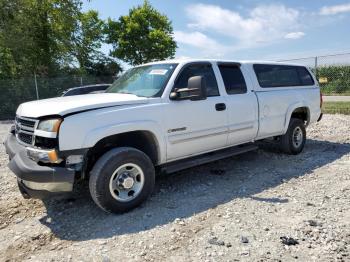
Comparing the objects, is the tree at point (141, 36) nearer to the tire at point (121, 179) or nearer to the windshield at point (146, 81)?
the windshield at point (146, 81)

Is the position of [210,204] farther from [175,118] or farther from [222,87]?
[222,87]

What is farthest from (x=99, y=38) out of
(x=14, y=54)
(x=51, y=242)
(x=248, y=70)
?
(x=51, y=242)

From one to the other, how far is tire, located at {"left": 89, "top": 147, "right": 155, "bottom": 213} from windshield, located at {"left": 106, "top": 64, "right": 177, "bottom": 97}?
97cm

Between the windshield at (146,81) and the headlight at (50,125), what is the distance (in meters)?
1.36

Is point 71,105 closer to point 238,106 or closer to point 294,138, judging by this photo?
point 238,106

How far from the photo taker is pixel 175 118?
4832 millimetres

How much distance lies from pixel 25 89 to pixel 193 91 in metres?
15.5

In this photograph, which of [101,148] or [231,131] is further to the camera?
[231,131]

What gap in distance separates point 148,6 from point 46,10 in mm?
18851

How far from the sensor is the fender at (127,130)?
4.05m

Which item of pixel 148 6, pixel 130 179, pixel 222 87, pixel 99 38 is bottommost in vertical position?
pixel 130 179

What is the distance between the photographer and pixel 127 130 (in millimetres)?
4359

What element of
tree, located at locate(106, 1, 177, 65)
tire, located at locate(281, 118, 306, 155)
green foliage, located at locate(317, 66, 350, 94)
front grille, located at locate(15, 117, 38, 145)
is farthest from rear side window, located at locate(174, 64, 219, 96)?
tree, located at locate(106, 1, 177, 65)

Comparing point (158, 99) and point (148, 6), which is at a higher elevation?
point (148, 6)
